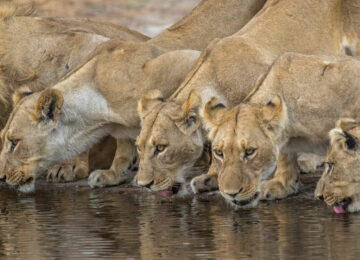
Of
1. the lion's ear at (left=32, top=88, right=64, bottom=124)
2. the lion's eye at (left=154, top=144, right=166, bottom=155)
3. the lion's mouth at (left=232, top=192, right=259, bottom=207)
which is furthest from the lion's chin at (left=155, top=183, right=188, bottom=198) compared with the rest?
the lion's ear at (left=32, top=88, right=64, bottom=124)

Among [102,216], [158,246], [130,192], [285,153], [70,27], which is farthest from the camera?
[70,27]

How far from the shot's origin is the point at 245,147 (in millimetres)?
7301

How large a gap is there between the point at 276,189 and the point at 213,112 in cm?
78

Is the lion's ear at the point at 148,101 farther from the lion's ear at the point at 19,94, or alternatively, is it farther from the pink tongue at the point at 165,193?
the lion's ear at the point at 19,94

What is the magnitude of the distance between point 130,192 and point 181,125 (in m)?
1.03

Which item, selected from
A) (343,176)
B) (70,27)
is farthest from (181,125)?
(70,27)

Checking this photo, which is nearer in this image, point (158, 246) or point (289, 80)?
point (158, 246)

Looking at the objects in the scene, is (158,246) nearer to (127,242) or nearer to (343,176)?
(127,242)

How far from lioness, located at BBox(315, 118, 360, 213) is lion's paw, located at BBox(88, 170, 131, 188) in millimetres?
2381

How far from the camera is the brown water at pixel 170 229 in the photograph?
20.6ft

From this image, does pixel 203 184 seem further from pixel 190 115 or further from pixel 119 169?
pixel 119 169

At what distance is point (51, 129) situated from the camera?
8.88 m

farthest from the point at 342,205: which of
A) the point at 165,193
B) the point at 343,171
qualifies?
the point at 165,193

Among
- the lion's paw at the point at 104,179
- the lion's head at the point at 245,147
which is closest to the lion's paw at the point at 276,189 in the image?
the lion's head at the point at 245,147
